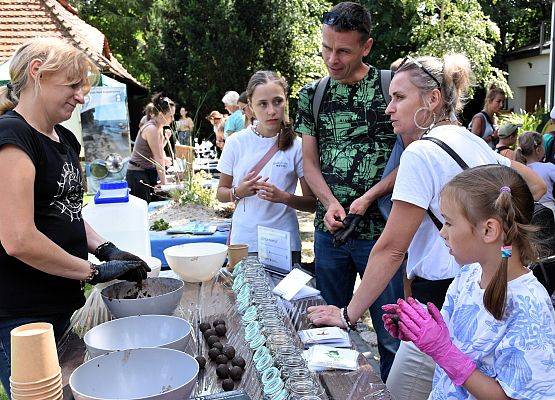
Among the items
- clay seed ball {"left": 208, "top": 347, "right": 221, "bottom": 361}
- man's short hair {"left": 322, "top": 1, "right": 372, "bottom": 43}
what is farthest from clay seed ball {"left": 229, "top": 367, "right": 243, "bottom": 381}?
man's short hair {"left": 322, "top": 1, "right": 372, "bottom": 43}

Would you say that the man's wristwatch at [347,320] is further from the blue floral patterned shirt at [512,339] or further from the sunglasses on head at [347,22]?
the sunglasses on head at [347,22]

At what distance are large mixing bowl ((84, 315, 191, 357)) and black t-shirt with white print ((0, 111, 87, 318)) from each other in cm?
31

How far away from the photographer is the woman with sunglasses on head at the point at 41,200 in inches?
61.1

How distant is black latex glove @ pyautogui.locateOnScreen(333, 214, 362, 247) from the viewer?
2307mm

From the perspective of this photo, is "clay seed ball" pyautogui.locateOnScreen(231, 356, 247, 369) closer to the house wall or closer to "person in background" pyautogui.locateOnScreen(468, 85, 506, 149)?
"person in background" pyautogui.locateOnScreen(468, 85, 506, 149)

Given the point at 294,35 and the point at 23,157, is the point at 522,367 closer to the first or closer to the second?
the point at 23,157

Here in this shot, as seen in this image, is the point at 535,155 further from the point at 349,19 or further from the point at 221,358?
the point at 221,358

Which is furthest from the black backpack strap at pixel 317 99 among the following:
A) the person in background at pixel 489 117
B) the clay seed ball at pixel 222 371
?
the person in background at pixel 489 117

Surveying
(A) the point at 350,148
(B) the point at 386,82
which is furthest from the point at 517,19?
(A) the point at 350,148

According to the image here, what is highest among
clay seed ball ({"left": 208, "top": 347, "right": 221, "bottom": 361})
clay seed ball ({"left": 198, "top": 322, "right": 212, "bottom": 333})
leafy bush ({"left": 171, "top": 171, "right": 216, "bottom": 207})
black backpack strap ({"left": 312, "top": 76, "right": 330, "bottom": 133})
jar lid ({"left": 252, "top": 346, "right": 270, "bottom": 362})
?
black backpack strap ({"left": 312, "top": 76, "right": 330, "bottom": 133})

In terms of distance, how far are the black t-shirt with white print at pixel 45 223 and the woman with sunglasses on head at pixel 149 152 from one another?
14.3ft

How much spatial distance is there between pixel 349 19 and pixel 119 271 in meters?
1.54

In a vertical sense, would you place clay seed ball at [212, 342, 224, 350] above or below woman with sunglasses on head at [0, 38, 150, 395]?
below

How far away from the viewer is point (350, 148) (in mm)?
2533
